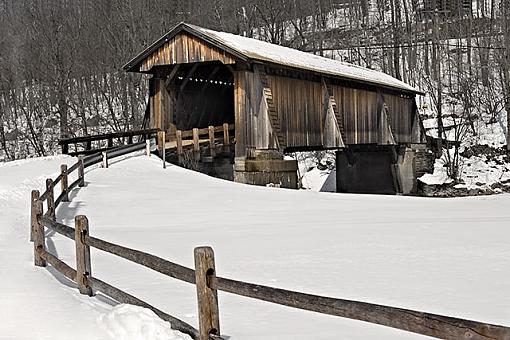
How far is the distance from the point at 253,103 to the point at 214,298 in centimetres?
1605

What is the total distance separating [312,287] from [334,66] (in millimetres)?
20150

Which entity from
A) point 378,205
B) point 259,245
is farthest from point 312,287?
point 378,205

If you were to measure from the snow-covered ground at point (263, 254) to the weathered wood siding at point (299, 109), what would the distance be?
14.8 feet

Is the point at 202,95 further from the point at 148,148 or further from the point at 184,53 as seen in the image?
the point at 148,148

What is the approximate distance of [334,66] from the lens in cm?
2602

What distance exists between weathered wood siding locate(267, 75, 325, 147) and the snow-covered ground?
4.51m

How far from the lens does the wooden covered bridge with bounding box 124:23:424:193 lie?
65.9 feet

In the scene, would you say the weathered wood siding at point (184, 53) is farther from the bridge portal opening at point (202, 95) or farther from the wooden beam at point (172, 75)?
the bridge portal opening at point (202, 95)

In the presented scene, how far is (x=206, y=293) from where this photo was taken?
4.41 meters

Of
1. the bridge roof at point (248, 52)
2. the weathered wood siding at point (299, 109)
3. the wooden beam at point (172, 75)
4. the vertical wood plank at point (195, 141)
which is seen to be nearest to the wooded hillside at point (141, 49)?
the bridge roof at point (248, 52)

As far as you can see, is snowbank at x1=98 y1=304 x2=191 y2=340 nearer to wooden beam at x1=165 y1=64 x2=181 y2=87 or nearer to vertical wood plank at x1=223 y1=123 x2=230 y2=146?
vertical wood plank at x1=223 y1=123 x2=230 y2=146

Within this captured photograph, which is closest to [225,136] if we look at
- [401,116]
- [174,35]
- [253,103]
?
[253,103]

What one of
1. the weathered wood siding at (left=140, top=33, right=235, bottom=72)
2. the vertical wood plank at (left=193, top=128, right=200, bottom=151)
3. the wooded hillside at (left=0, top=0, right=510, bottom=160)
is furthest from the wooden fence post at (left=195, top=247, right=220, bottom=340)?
the wooded hillside at (left=0, top=0, right=510, bottom=160)

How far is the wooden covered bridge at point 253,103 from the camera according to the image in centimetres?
2009
